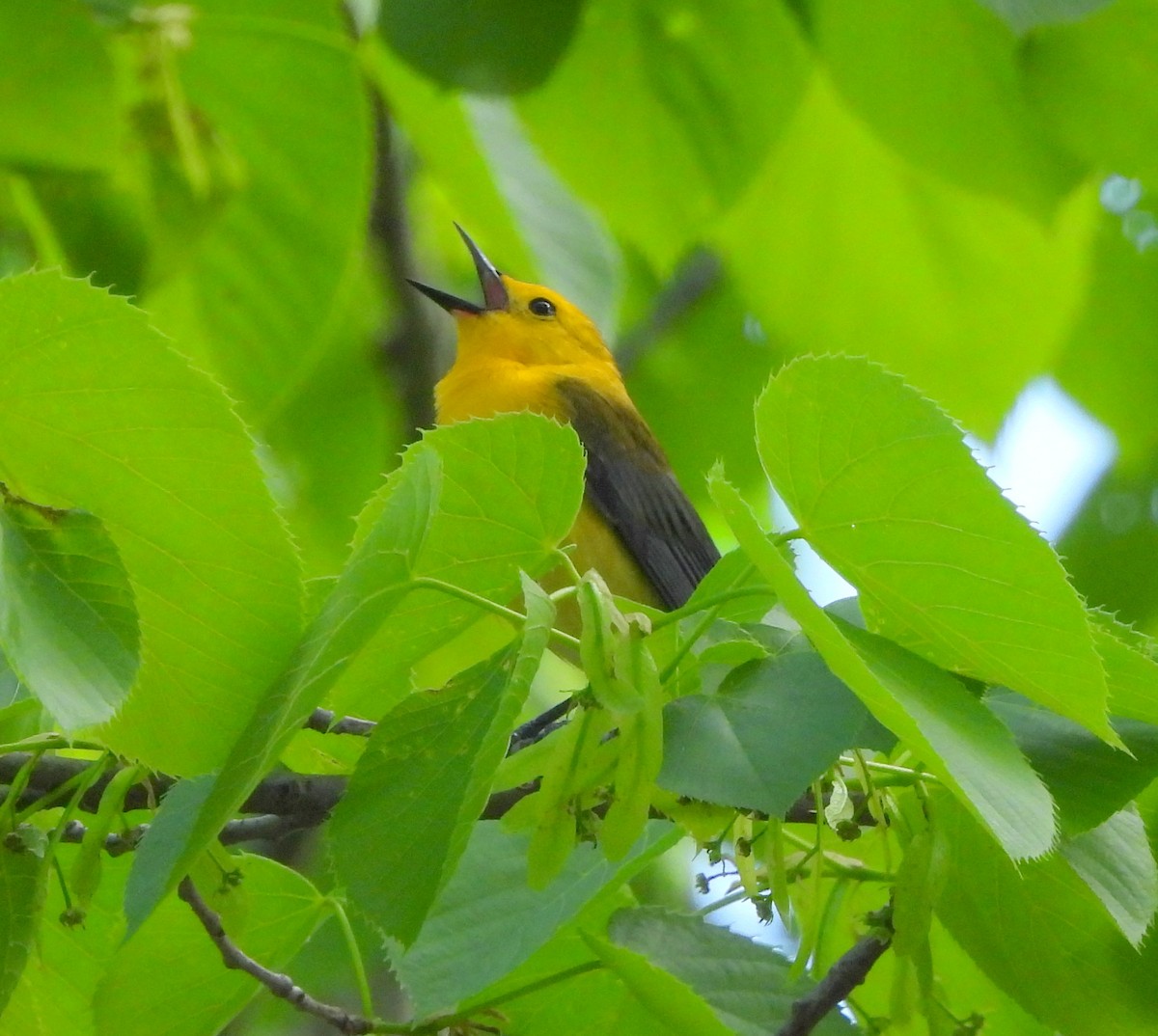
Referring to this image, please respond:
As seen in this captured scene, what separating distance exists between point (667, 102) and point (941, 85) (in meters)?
0.53

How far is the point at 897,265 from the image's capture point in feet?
12.6

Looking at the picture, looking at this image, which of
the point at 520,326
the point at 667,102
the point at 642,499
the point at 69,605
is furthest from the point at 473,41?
the point at 520,326

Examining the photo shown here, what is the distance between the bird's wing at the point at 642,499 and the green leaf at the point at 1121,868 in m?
2.40

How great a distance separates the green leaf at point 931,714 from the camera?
1452mm

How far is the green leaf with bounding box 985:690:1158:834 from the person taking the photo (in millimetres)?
1842

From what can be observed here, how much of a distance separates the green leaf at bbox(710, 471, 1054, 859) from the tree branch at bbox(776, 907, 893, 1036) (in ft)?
1.33

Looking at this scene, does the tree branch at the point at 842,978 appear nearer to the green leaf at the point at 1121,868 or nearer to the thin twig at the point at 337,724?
the green leaf at the point at 1121,868

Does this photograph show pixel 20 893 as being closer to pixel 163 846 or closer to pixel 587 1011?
pixel 163 846

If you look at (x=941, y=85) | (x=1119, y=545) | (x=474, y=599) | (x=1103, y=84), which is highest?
(x=1103, y=84)

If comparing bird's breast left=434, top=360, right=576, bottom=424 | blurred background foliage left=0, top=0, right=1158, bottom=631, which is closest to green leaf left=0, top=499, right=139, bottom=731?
blurred background foliage left=0, top=0, right=1158, bottom=631

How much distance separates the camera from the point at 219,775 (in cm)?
161

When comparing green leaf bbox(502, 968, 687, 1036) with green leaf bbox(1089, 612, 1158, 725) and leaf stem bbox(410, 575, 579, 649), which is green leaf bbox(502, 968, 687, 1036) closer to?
leaf stem bbox(410, 575, 579, 649)

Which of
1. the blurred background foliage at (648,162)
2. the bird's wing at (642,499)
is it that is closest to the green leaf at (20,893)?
the blurred background foliage at (648,162)

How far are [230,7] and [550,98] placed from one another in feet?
2.38
